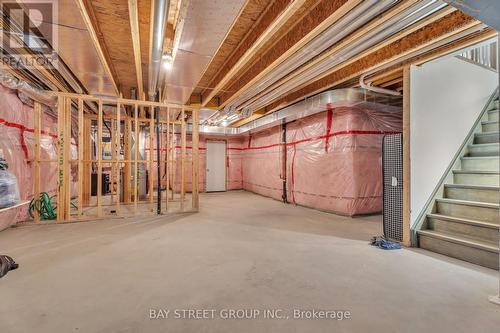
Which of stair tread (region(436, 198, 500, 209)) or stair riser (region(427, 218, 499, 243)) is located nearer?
stair riser (region(427, 218, 499, 243))

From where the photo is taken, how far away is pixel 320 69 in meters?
3.36

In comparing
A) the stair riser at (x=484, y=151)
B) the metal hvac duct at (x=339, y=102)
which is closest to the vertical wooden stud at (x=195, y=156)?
the metal hvac duct at (x=339, y=102)

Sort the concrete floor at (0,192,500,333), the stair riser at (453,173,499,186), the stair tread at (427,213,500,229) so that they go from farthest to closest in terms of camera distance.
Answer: the stair riser at (453,173,499,186) → the stair tread at (427,213,500,229) → the concrete floor at (0,192,500,333)

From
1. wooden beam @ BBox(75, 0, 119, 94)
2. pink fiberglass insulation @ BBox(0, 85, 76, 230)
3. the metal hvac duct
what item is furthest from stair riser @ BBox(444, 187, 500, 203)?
pink fiberglass insulation @ BBox(0, 85, 76, 230)

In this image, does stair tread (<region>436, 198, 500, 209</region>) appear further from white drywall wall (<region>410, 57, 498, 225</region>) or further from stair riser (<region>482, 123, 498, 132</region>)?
stair riser (<region>482, 123, 498, 132</region>)

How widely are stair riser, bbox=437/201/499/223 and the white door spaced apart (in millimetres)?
7034

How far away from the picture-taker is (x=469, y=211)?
278 centimetres

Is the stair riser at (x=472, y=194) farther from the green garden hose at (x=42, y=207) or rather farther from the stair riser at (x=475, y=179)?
the green garden hose at (x=42, y=207)

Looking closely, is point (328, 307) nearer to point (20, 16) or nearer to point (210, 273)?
point (210, 273)

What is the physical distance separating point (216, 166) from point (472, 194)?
7355 mm

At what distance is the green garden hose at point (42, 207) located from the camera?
3992 millimetres

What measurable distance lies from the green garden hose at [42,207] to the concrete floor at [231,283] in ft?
2.00

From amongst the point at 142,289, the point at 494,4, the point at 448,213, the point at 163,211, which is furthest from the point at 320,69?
the point at 163,211

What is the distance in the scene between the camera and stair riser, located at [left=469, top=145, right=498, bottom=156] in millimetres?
3068
